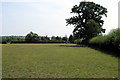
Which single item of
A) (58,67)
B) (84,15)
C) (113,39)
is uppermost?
(84,15)

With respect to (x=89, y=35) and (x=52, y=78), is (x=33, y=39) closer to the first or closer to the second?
(x=89, y=35)

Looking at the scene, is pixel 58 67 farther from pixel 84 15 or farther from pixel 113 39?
pixel 84 15

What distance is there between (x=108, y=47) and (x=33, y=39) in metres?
68.1

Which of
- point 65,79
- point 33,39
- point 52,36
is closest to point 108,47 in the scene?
point 65,79

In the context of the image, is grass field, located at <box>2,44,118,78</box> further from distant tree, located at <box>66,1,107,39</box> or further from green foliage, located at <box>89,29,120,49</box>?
distant tree, located at <box>66,1,107,39</box>

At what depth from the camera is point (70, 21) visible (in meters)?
47.3

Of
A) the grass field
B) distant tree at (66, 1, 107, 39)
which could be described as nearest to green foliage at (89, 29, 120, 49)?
the grass field

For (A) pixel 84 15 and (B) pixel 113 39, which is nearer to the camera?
(B) pixel 113 39

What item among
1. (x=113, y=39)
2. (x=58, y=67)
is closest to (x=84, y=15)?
(x=113, y=39)

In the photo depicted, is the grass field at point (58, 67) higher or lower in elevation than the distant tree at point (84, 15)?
lower

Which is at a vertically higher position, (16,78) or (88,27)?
(88,27)

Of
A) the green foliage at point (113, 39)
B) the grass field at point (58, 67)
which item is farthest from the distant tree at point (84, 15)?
the grass field at point (58, 67)

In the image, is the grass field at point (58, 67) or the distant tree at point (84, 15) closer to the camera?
the grass field at point (58, 67)

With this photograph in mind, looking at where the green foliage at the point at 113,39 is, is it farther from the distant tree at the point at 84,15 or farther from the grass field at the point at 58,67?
the distant tree at the point at 84,15
